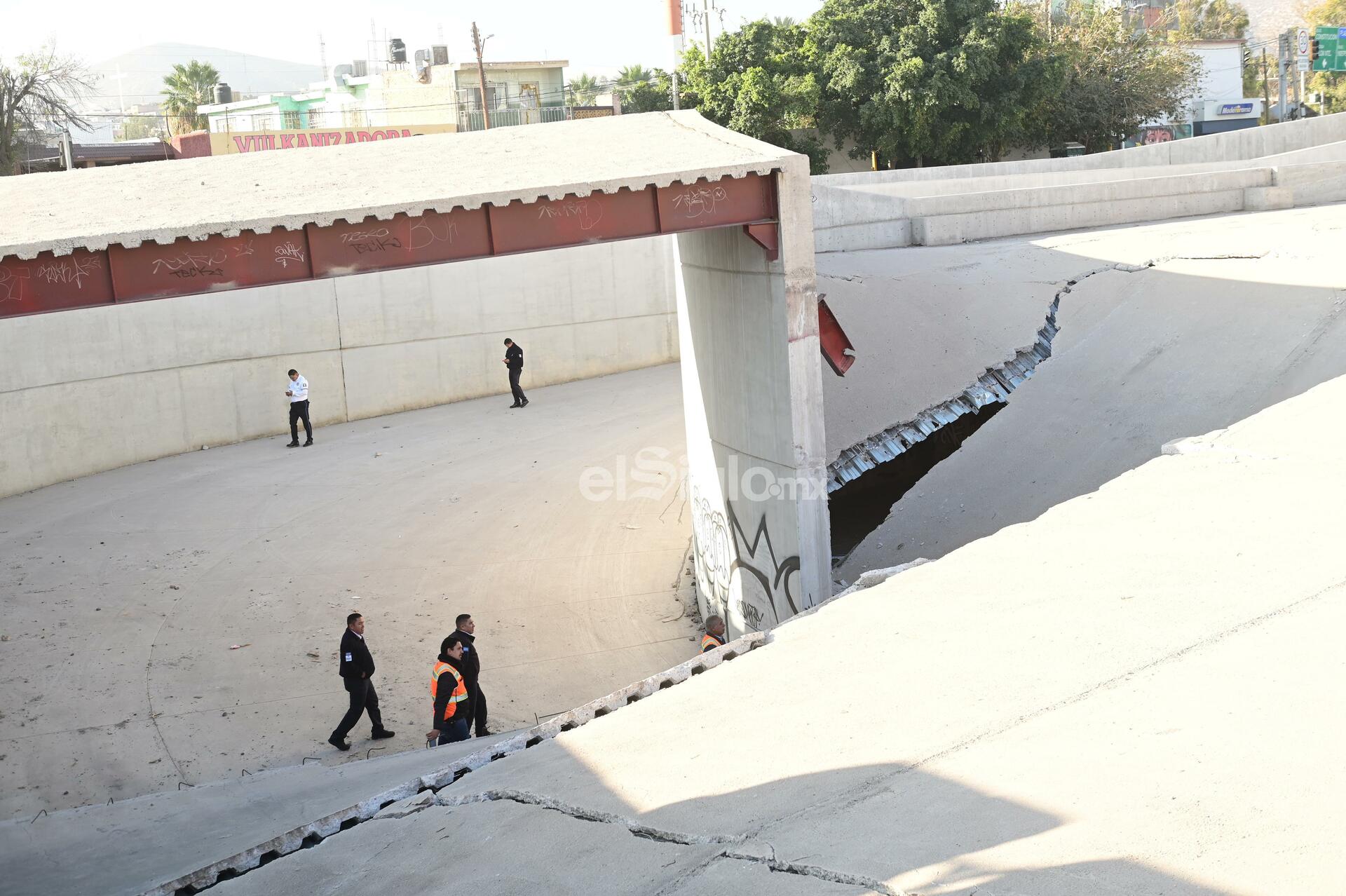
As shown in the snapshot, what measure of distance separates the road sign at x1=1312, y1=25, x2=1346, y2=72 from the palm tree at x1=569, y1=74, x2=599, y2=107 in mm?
31600

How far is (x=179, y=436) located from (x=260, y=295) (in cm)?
298

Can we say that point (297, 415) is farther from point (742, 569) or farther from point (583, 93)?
point (583, 93)

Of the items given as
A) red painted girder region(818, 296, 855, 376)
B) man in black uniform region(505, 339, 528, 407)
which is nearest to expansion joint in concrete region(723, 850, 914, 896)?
red painted girder region(818, 296, 855, 376)

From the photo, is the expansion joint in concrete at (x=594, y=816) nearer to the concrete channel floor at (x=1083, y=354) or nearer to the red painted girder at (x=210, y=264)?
the red painted girder at (x=210, y=264)

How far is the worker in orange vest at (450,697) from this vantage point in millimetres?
9844

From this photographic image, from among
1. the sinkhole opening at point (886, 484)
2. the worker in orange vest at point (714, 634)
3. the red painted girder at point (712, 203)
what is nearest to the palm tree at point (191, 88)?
the sinkhole opening at point (886, 484)

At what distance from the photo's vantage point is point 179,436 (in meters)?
21.3

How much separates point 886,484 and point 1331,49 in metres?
47.5

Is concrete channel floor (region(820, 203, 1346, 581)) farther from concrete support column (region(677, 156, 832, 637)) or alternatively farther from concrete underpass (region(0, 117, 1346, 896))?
concrete support column (region(677, 156, 832, 637))

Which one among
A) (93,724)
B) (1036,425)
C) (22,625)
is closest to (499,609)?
(93,724)

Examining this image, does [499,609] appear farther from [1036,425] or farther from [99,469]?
[99,469]

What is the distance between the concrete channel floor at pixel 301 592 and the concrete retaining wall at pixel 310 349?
812 millimetres

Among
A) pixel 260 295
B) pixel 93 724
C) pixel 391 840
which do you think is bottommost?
pixel 93 724

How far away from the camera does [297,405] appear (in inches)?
829
